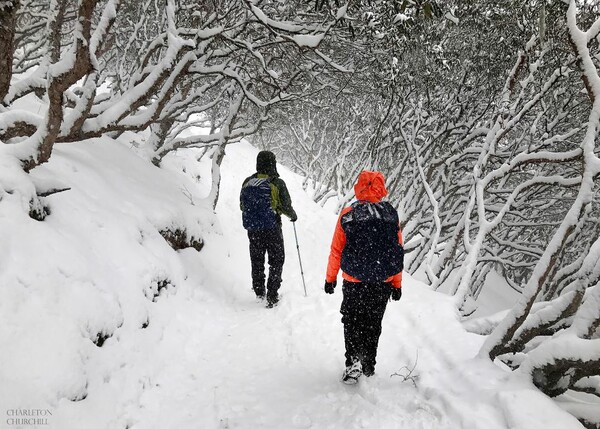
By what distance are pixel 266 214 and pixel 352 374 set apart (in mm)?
2821

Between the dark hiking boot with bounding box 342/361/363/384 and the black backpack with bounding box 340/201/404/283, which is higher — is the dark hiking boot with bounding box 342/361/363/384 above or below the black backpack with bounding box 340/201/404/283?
below

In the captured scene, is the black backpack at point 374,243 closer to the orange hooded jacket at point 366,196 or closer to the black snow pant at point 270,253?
the orange hooded jacket at point 366,196

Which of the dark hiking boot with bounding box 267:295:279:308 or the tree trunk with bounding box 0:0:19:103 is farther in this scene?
the dark hiking boot with bounding box 267:295:279:308

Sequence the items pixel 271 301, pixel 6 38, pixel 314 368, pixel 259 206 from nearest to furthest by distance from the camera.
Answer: pixel 6 38 < pixel 314 368 < pixel 259 206 < pixel 271 301

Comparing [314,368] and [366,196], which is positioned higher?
[366,196]

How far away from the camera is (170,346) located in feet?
14.0

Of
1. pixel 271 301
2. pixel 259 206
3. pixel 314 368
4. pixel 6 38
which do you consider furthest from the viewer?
pixel 271 301

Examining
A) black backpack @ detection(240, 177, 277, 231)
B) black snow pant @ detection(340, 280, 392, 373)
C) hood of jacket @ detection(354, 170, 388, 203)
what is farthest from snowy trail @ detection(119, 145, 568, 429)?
hood of jacket @ detection(354, 170, 388, 203)

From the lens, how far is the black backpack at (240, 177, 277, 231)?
19.1 feet

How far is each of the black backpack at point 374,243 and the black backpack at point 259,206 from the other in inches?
91.9

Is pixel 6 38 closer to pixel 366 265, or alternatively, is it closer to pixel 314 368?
pixel 366 265

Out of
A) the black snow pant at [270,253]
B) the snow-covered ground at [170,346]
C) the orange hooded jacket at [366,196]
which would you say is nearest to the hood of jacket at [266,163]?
the black snow pant at [270,253]

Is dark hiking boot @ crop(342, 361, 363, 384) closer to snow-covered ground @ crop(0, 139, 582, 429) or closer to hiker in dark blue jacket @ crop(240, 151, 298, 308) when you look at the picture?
snow-covered ground @ crop(0, 139, 582, 429)

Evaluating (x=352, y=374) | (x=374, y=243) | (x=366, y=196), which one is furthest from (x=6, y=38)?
(x=352, y=374)
